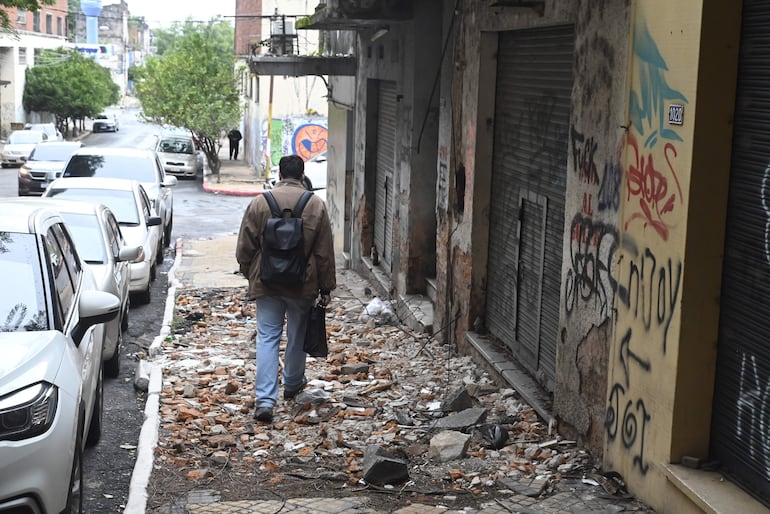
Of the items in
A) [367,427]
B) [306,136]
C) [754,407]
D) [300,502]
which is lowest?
[367,427]

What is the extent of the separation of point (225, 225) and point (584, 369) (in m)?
20.0

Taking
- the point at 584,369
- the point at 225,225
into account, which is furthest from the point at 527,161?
the point at 225,225

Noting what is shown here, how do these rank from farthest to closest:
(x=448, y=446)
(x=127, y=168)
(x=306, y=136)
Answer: (x=306, y=136), (x=127, y=168), (x=448, y=446)

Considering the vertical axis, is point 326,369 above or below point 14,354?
below

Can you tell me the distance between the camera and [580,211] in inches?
253

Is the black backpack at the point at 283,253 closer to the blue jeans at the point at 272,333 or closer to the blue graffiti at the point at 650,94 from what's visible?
the blue jeans at the point at 272,333

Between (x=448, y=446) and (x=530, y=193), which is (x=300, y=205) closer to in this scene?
(x=530, y=193)

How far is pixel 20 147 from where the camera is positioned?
140 ft

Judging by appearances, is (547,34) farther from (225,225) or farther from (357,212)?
(225,225)

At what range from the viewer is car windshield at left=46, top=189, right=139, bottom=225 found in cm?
1480

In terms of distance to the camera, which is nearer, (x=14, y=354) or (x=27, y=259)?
(x=14, y=354)

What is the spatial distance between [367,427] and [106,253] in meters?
4.39

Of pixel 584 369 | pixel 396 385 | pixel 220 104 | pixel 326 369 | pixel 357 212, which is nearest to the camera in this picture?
pixel 584 369

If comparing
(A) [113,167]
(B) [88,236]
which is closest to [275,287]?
(B) [88,236]
